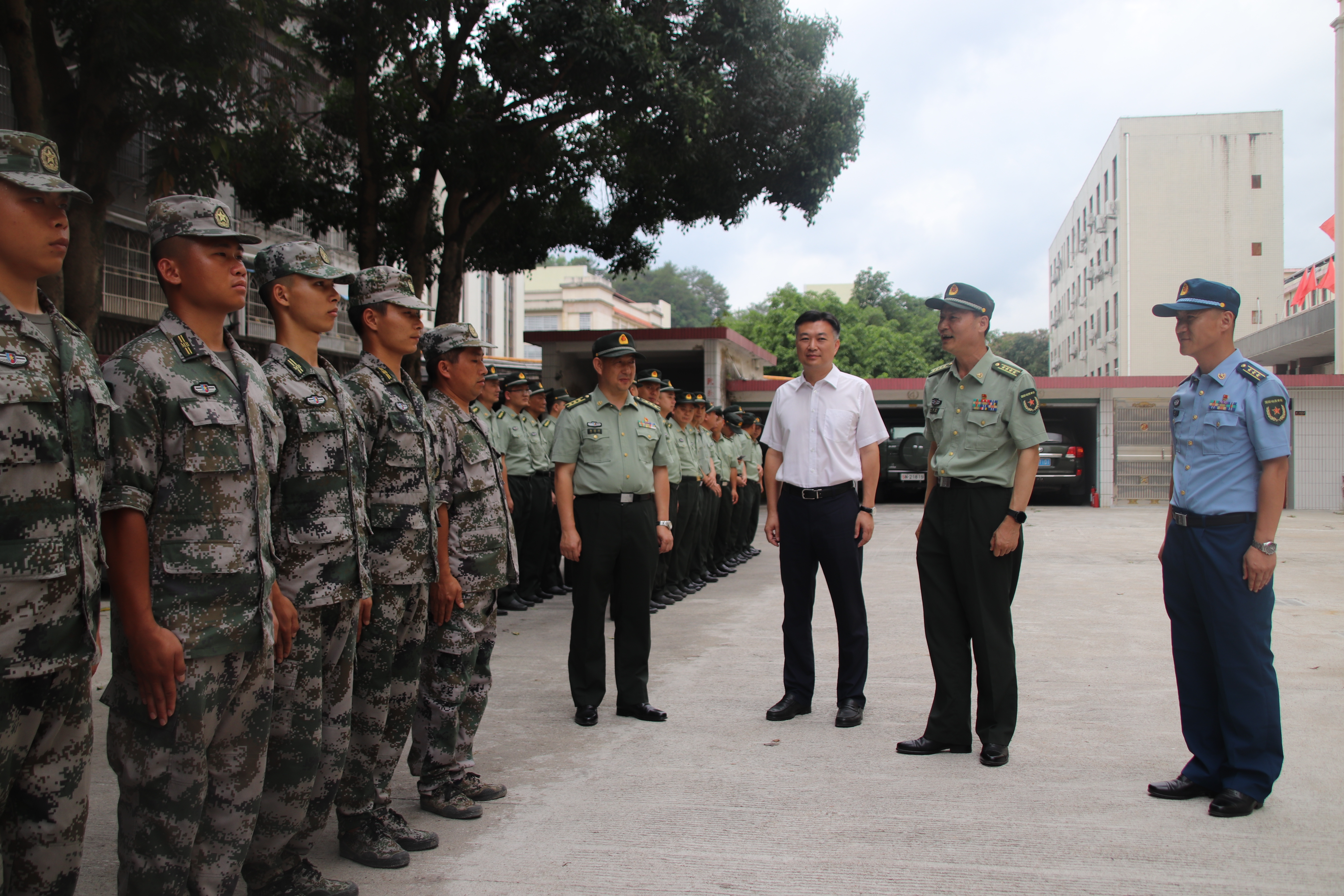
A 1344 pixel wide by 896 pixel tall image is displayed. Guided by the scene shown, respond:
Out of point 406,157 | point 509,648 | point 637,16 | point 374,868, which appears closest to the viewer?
point 374,868

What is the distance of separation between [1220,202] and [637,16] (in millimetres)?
34471

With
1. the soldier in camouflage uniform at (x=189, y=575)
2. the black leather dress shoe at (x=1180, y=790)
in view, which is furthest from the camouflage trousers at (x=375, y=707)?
the black leather dress shoe at (x=1180, y=790)

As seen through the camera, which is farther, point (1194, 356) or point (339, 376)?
point (1194, 356)

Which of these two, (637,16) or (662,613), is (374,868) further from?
(637,16)

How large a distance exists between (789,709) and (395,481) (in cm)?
246

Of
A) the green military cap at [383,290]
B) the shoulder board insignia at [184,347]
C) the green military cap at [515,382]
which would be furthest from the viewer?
the green military cap at [515,382]

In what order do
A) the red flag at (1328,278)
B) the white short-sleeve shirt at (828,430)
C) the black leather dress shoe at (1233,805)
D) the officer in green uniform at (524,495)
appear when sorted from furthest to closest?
1. the red flag at (1328,278)
2. the officer in green uniform at (524,495)
3. the white short-sleeve shirt at (828,430)
4. the black leather dress shoe at (1233,805)

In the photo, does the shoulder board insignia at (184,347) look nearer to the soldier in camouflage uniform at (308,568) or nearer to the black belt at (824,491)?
the soldier in camouflage uniform at (308,568)

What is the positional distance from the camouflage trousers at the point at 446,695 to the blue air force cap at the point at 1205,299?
290 cm

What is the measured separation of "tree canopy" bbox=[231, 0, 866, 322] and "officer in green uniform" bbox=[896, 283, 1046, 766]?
24.5 feet

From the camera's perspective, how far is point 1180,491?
12.8ft

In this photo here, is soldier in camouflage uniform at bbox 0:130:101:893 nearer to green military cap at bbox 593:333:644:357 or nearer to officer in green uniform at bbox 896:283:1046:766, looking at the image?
green military cap at bbox 593:333:644:357

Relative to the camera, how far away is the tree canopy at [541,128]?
424 inches

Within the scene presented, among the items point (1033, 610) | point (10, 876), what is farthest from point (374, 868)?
point (1033, 610)
